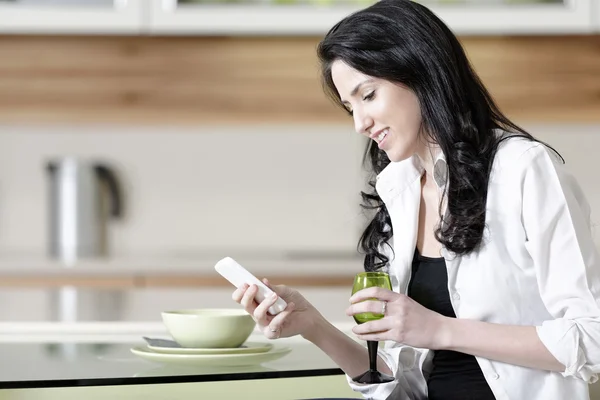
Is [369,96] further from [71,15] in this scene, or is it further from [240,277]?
[71,15]

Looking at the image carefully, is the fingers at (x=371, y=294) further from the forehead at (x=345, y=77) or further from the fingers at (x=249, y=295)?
the forehead at (x=345, y=77)

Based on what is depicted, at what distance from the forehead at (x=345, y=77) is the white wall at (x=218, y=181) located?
7.77 feet

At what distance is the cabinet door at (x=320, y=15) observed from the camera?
3.39 m

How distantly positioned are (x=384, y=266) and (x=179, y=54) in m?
2.02

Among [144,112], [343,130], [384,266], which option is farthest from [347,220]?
[384,266]

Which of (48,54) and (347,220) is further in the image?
(347,220)

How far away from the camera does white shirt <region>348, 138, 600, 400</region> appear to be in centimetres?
143

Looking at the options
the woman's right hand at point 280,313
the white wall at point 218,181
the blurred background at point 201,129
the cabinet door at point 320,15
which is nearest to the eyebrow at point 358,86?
the woman's right hand at point 280,313

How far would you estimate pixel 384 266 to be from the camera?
71.8 inches

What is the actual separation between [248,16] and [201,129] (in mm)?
784

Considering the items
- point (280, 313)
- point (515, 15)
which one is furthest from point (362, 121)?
point (515, 15)

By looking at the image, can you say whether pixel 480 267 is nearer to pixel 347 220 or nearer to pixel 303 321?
pixel 303 321

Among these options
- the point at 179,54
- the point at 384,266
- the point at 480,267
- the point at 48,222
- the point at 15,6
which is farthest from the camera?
the point at 48,222

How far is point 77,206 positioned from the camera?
12.7ft
